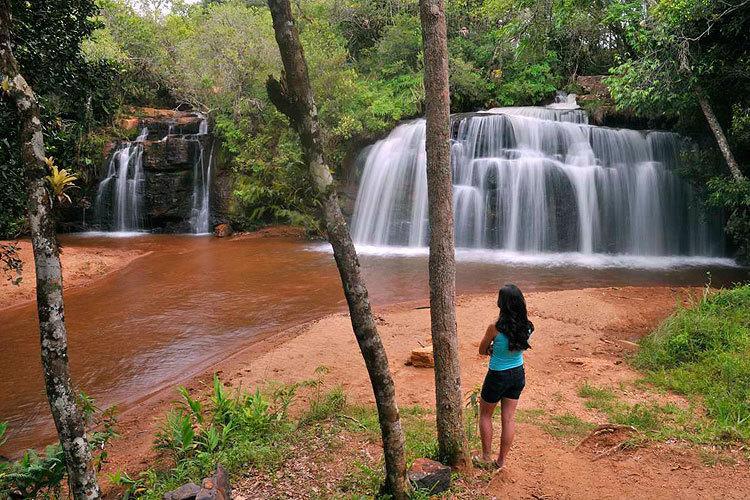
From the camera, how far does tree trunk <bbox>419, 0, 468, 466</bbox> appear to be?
3623 mm

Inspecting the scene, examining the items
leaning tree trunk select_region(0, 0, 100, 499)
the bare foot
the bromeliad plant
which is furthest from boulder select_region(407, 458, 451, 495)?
leaning tree trunk select_region(0, 0, 100, 499)

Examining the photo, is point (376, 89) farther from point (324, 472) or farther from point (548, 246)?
point (324, 472)

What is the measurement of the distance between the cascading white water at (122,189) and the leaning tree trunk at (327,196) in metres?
19.4

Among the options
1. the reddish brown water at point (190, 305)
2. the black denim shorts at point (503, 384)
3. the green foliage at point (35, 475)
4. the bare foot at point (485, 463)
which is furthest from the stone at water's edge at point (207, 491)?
the reddish brown water at point (190, 305)

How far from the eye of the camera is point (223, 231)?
19.8m

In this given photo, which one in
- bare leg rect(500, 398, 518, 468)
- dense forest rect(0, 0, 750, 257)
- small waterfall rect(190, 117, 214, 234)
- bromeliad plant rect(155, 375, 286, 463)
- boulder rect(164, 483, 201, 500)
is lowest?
bromeliad plant rect(155, 375, 286, 463)

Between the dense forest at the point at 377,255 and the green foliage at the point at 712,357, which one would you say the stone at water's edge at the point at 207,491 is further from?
the green foliage at the point at 712,357

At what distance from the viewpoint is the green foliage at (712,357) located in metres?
5.27

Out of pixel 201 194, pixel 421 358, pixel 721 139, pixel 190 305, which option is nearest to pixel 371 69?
pixel 201 194

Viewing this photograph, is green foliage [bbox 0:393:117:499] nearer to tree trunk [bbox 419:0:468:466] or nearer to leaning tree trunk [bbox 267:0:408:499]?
leaning tree trunk [bbox 267:0:408:499]

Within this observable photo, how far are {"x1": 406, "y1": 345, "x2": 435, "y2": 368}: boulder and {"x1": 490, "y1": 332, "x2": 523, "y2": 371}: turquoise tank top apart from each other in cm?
297

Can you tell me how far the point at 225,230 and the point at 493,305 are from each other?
12813 millimetres

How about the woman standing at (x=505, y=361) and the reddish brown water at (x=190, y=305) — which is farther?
the reddish brown water at (x=190, y=305)

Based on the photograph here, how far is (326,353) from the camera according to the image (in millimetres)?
7637
